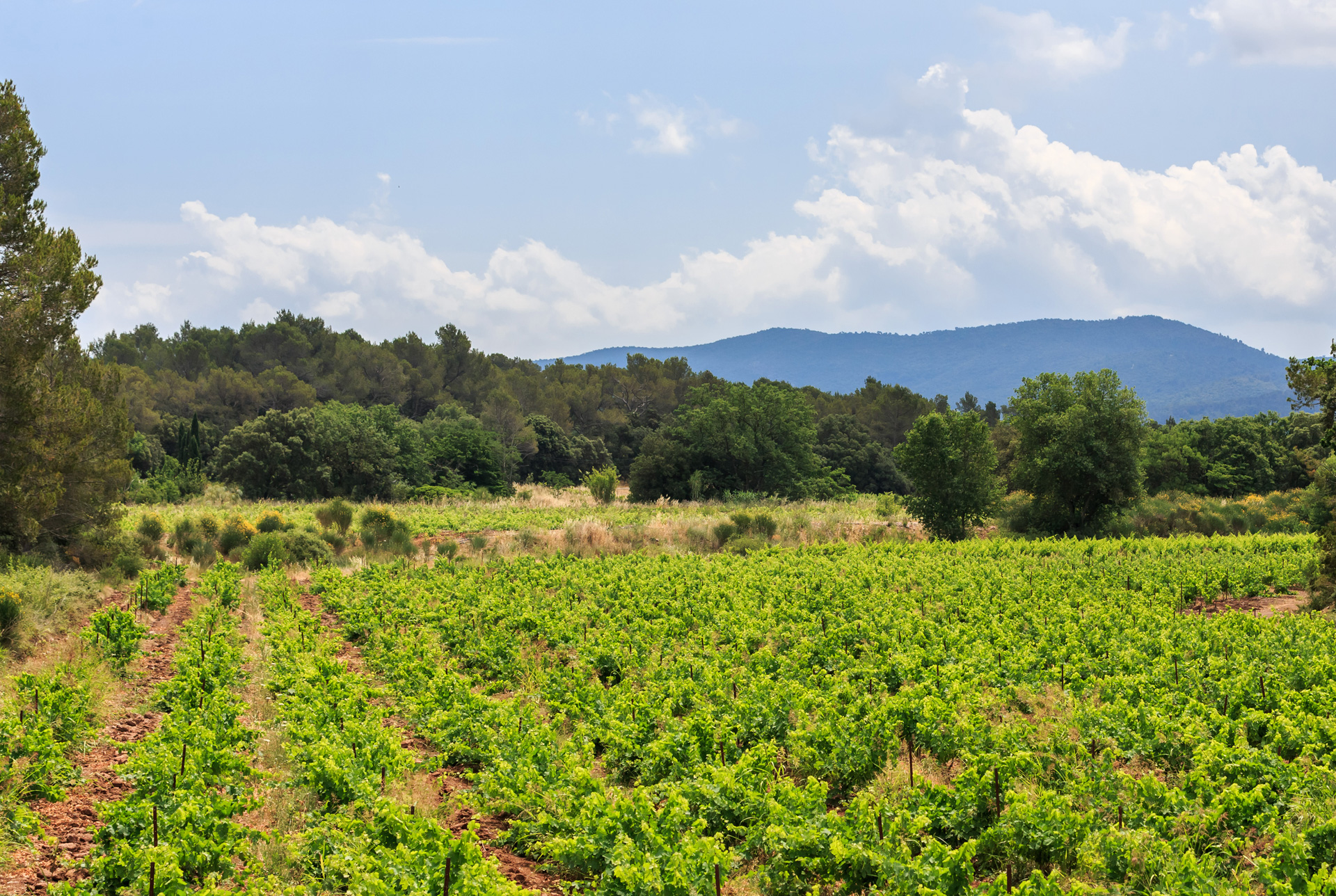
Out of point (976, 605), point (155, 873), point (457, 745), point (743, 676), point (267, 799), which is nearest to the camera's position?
point (155, 873)

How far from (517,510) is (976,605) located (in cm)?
2566

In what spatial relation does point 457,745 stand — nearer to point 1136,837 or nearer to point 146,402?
point 1136,837

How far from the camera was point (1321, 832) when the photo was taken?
5191 mm

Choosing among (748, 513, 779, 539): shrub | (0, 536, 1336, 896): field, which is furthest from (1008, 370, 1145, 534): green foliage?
(0, 536, 1336, 896): field

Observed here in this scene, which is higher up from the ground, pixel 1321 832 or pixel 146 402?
pixel 146 402

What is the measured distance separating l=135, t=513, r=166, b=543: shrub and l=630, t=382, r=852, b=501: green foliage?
24.6 meters

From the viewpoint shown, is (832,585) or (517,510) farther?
(517,510)

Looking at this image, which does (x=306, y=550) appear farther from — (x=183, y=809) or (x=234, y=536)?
(x=183, y=809)

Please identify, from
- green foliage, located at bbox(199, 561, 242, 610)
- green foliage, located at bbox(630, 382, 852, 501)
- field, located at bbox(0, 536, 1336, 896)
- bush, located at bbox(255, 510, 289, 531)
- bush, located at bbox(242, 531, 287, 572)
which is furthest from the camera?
green foliage, located at bbox(630, 382, 852, 501)

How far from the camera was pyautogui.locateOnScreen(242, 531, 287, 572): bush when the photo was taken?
74.2 ft

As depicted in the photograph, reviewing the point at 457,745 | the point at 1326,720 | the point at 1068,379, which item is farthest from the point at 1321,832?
the point at 1068,379

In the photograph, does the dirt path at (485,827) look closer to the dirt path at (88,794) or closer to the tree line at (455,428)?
the dirt path at (88,794)

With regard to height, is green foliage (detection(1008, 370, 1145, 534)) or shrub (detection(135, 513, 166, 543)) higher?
green foliage (detection(1008, 370, 1145, 534))

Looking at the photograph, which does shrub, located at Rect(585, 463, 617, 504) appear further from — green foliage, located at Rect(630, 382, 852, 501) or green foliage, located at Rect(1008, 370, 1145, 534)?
green foliage, located at Rect(1008, 370, 1145, 534)
